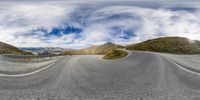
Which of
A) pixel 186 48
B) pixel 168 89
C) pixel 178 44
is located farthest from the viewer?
pixel 178 44

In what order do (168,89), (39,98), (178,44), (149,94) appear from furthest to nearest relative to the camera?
(178,44) < (168,89) < (149,94) < (39,98)

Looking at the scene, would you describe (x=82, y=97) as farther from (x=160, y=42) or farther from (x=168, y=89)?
(x=160, y=42)

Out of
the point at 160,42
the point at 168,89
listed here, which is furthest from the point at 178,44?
the point at 168,89

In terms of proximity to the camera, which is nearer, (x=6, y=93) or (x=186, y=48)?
(x=6, y=93)

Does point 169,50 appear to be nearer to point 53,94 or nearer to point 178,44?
point 178,44

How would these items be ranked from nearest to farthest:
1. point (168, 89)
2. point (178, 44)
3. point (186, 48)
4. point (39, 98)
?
point (39, 98) < point (168, 89) < point (186, 48) < point (178, 44)

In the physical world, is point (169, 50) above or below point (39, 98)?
below

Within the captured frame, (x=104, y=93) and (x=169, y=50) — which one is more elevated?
(x=104, y=93)

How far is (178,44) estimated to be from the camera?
121625 mm

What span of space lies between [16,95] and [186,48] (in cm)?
10736

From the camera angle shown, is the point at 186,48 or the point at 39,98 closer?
the point at 39,98

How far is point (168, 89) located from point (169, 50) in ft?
344

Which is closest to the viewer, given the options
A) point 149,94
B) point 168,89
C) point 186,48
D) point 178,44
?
point 149,94

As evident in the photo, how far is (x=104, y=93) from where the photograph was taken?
10242 mm
